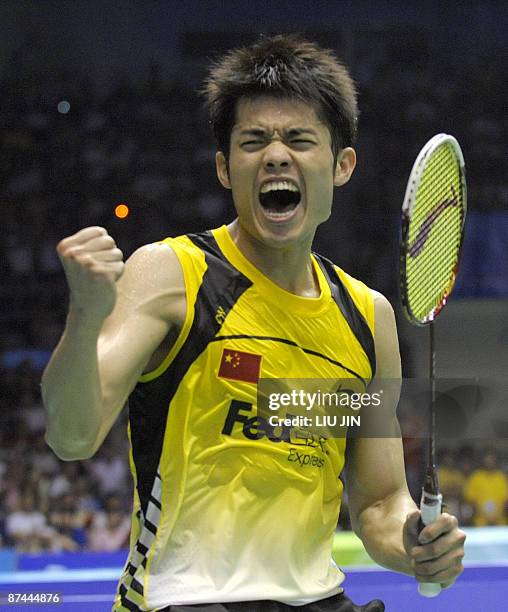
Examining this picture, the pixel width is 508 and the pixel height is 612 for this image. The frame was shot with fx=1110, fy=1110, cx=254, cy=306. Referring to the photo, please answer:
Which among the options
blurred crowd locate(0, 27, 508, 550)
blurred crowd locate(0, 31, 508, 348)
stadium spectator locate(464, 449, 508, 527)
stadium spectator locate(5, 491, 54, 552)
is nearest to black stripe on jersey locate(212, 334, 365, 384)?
stadium spectator locate(5, 491, 54, 552)

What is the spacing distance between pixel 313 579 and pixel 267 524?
16 cm

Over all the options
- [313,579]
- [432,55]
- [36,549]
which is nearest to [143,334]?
[313,579]

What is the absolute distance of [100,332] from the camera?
183 centimetres

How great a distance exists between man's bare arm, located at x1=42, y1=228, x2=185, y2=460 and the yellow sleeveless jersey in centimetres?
7

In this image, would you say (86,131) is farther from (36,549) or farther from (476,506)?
(476,506)

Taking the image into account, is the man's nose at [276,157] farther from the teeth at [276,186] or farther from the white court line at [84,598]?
the white court line at [84,598]

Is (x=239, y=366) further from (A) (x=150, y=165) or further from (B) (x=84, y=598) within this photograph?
(A) (x=150, y=165)

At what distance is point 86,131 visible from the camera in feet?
28.8

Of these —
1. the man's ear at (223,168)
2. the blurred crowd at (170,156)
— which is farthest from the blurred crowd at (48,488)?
the man's ear at (223,168)

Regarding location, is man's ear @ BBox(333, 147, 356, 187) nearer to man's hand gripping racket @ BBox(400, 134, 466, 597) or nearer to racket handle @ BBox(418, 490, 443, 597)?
man's hand gripping racket @ BBox(400, 134, 466, 597)

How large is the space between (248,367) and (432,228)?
0.47 m

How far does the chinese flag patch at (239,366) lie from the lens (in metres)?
2.10

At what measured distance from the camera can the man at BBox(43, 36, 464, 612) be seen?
2.03 metres

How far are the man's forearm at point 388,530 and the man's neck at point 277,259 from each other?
1.57 ft
